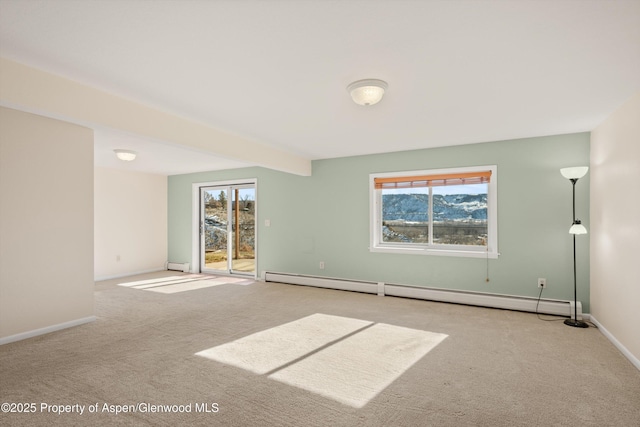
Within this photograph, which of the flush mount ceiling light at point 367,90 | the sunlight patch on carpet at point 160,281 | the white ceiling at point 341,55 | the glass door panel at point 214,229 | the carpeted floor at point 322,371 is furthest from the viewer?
the glass door panel at point 214,229

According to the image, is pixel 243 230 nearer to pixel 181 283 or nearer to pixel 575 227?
pixel 181 283

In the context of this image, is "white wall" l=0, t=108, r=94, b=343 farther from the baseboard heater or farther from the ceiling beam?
the baseboard heater

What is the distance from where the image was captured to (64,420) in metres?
1.98

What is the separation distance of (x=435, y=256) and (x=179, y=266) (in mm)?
5739

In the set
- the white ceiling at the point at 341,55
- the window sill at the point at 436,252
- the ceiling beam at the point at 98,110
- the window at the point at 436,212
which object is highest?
the white ceiling at the point at 341,55

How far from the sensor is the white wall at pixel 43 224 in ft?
10.6

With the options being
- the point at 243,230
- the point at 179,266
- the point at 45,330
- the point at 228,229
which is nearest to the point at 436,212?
the point at 243,230

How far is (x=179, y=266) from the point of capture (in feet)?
24.9

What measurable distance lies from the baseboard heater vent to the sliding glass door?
0.33 m

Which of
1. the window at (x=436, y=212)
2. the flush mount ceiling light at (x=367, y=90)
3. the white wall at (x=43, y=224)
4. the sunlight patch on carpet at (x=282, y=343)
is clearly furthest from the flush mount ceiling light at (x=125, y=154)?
the flush mount ceiling light at (x=367, y=90)

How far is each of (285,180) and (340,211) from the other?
4.41 feet

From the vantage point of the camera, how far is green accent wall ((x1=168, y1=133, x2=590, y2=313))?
4.15 m

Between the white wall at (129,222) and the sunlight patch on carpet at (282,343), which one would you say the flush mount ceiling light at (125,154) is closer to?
the white wall at (129,222)

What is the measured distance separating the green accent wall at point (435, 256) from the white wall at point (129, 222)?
1593 mm
